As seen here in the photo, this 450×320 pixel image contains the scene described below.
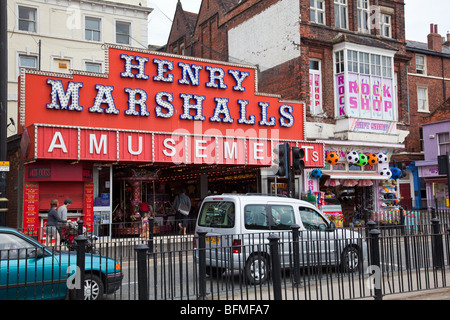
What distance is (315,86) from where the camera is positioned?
24.2 metres

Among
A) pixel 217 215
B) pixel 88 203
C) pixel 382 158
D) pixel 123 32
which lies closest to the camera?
pixel 217 215

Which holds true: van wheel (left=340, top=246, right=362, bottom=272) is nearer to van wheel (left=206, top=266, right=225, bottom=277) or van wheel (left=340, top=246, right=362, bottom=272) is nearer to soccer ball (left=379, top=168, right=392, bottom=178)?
van wheel (left=206, top=266, right=225, bottom=277)

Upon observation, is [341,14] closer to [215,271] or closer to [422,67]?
[422,67]

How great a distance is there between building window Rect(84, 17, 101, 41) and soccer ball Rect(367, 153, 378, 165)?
16696mm

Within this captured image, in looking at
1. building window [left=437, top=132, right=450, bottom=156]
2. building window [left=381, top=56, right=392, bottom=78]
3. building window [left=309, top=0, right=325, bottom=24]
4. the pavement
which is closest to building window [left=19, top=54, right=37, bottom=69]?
building window [left=309, top=0, right=325, bottom=24]

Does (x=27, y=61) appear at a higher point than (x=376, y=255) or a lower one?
higher

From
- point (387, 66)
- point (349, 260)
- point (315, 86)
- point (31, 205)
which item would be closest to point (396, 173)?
point (387, 66)

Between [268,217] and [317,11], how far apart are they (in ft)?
Answer: 55.8

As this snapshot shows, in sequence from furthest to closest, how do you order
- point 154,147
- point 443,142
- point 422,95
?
point 422,95, point 443,142, point 154,147

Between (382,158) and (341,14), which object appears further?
(341,14)

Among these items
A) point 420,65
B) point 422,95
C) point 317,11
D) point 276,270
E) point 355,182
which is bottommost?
point 276,270

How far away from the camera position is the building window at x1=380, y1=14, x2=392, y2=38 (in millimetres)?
26922

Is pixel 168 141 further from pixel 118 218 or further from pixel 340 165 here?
pixel 340 165
